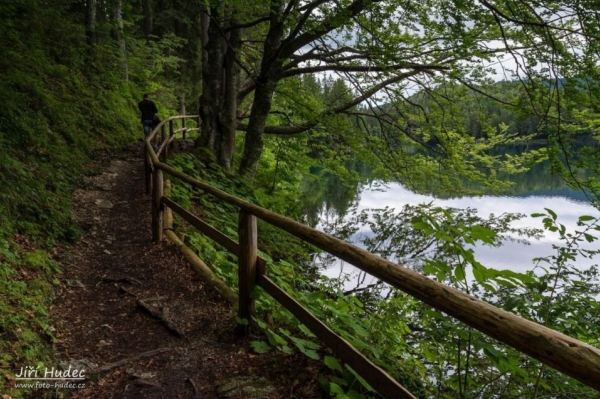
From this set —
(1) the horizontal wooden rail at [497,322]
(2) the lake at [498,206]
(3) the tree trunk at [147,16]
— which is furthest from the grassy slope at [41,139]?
(3) the tree trunk at [147,16]

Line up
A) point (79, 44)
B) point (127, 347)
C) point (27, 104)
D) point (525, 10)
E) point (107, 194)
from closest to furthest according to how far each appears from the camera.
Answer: point (127, 347)
point (525, 10)
point (107, 194)
point (27, 104)
point (79, 44)

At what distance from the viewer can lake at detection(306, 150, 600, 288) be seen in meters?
13.3

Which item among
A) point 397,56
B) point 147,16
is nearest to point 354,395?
point 397,56

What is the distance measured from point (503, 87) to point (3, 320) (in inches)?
330

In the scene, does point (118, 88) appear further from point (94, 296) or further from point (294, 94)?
point (94, 296)

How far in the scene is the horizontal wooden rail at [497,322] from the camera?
1335mm

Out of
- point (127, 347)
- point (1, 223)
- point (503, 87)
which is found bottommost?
point (127, 347)

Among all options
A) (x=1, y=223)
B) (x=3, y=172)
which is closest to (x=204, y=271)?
(x=1, y=223)

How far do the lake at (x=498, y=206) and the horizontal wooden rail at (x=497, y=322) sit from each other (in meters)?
2.41

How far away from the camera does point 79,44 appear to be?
51.1 feet

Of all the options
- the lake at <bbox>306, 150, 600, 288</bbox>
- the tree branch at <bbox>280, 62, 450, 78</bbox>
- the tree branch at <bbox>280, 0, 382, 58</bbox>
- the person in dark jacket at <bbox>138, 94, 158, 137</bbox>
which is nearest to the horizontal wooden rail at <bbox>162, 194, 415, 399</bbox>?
the lake at <bbox>306, 150, 600, 288</bbox>

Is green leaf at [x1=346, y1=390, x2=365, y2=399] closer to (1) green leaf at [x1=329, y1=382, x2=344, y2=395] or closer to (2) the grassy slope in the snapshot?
(1) green leaf at [x1=329, y1=382, x2=344, y2=395]

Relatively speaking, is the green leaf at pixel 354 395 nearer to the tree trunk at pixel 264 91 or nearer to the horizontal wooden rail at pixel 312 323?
the horizontal wooden rail at pixel 312 323

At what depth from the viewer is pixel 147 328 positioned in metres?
4.00
